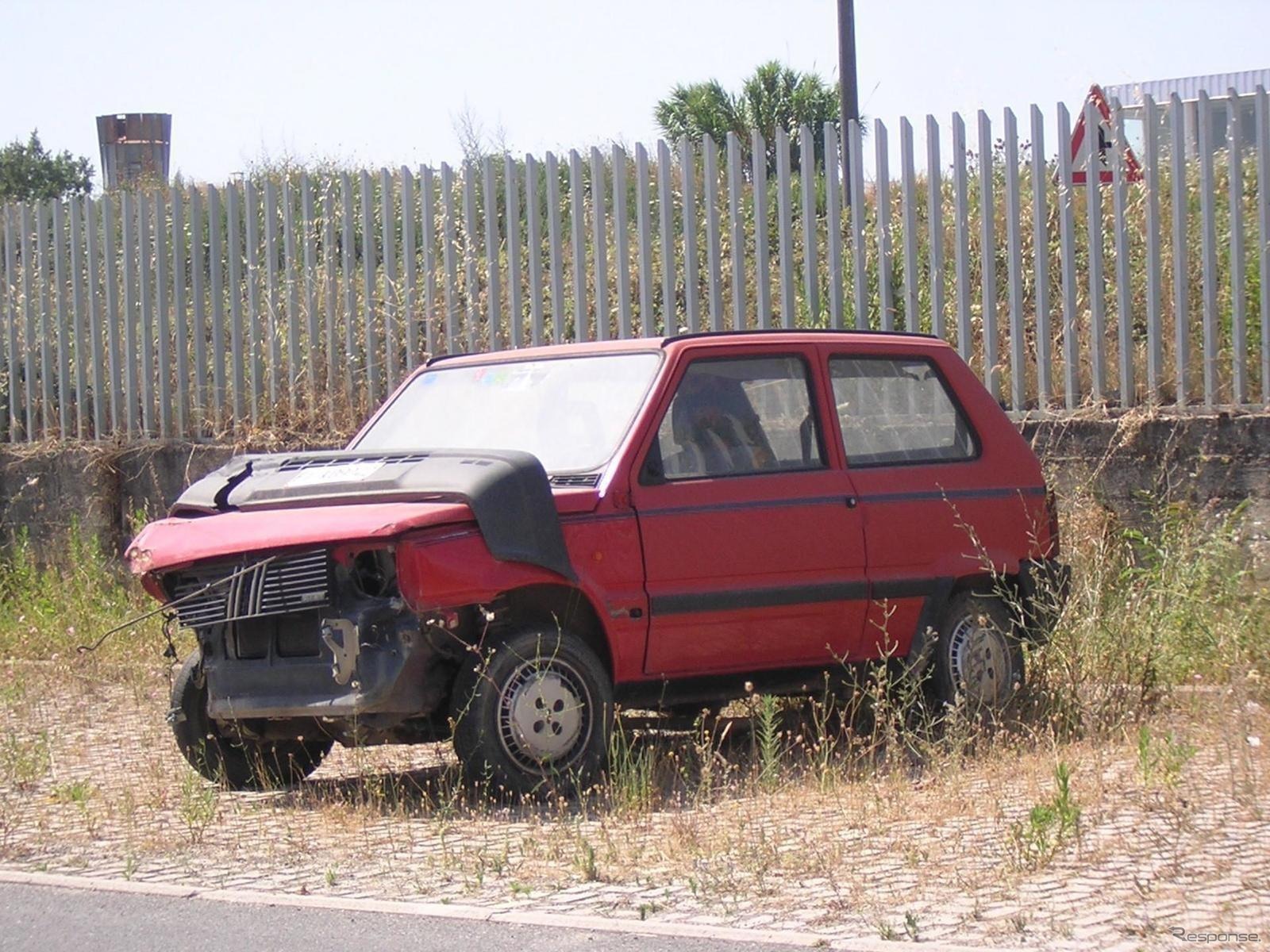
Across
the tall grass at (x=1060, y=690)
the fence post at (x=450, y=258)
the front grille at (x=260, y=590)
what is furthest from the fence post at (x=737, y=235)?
the front grille at (x=260, y=590)

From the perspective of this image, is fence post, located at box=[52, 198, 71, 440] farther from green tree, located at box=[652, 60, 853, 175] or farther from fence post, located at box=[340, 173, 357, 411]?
green tree, located at box=[652, 60, 853, 175]

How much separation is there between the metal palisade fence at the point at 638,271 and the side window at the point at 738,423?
301cm

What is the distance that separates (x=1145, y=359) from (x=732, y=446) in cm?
366

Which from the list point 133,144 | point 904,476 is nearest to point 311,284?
point 904,476

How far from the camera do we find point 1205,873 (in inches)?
223

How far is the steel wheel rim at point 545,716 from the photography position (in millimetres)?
7160

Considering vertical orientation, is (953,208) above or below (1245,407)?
above

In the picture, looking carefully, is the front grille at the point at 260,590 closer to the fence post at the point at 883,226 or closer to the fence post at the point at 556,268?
the fence post at the point at 883,226

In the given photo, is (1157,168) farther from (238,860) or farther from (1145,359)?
(238,860)

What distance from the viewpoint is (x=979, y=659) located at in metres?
8.60

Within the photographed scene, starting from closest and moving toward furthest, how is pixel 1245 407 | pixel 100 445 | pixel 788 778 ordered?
pixel 788 778 < pixel 1245 407 < pixel 100 445

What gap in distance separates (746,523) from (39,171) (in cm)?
6184

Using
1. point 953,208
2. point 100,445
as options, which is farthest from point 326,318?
point 953,208

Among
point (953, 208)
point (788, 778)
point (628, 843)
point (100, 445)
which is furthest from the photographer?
point (100, 445)
